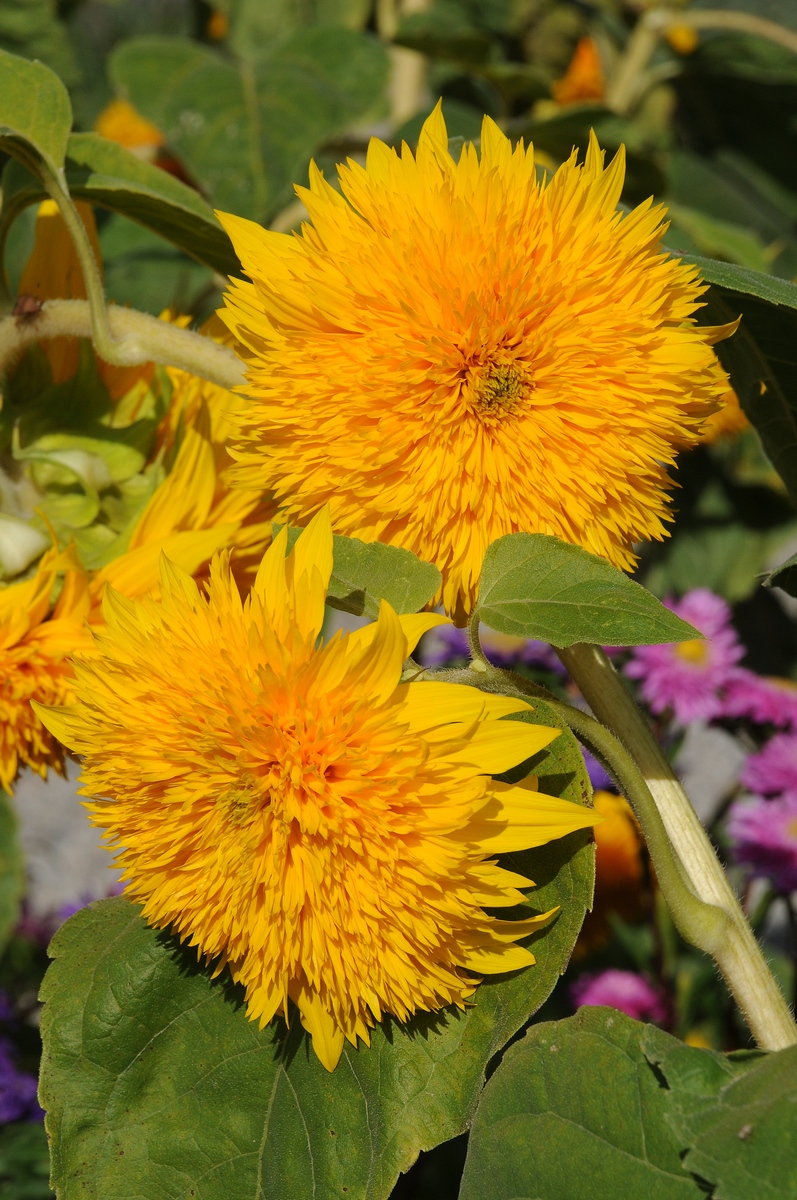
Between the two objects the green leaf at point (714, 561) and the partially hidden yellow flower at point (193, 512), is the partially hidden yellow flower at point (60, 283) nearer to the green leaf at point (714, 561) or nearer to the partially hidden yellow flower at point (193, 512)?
the partially hidden yellow flower at point (193, 512)

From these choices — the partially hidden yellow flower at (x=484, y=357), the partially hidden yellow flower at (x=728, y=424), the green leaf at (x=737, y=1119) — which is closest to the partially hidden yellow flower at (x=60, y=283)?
the partially hidden yellow flower at (x=484, y=357)

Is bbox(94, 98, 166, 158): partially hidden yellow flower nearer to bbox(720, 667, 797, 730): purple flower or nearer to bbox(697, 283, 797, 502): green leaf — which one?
bbox(720, 667, 797, 730): purple flower

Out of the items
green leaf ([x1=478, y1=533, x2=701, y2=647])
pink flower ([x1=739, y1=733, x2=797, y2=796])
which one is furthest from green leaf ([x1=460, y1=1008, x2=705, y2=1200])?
pink flower ([x1=739, y1=733, x2=797, y2=796])

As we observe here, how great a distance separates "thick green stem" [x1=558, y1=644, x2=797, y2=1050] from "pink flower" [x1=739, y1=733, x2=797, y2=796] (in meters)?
0.71

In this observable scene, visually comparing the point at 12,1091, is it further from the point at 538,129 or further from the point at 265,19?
the point at 265,19

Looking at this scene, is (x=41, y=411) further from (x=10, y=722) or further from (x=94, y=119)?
(x=94, y=119)

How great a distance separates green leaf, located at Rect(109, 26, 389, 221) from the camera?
3.27 feet

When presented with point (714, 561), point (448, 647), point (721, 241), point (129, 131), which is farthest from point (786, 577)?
point (129, 131)

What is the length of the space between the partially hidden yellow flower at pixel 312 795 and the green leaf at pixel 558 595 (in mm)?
30

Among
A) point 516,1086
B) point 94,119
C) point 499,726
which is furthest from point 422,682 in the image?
point 94,119

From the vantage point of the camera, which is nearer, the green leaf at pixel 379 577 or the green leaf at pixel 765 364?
→ the green leaf at pixel 379 577

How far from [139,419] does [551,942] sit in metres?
0.34

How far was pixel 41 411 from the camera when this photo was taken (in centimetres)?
59

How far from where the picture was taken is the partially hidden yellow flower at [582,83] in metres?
1.55
